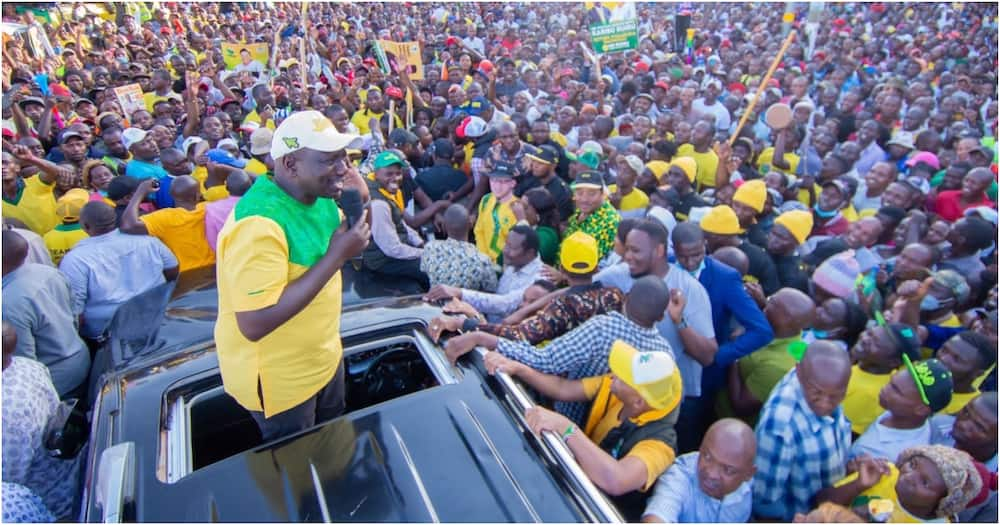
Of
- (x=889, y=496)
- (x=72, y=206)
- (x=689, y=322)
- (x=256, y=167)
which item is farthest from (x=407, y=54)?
(x=889, y=496)

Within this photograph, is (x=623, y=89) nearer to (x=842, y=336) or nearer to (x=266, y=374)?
(x=842, y=336)

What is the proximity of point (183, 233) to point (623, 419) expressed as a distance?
3.33m

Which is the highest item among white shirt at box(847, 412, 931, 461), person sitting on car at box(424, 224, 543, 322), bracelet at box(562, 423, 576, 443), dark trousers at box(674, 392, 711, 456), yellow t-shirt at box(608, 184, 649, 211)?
bracelet at box(562, 423, 576, 443)

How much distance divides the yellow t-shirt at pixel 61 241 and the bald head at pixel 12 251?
103 cm

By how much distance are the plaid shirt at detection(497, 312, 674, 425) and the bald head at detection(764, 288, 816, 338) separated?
102 cm

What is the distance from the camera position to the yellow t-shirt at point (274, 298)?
5.71 ft

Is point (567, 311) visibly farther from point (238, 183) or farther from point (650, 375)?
point (238, 183)

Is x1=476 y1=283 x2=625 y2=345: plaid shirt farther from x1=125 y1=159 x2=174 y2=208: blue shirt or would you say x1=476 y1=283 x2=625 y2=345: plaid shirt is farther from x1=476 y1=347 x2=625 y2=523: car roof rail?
x1=125 y1=159 x2=174 y2=208: blue shirt

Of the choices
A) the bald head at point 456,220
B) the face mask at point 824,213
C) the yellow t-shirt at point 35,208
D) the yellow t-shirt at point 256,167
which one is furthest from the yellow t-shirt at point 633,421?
the yellow t-shirt at point 35,208

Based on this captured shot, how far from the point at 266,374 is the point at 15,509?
94 cm

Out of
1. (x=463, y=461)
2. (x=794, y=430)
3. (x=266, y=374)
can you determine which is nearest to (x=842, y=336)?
(x=794, y=430)

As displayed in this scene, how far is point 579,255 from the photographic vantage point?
3012 millimetres

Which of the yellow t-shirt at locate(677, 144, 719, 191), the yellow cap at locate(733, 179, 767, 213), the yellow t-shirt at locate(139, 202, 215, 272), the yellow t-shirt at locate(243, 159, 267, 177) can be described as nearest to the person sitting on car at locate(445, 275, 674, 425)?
the yellow cap at locate(733, 179, 767, 213)

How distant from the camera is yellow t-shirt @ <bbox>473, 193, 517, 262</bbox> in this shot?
437 centimetres
